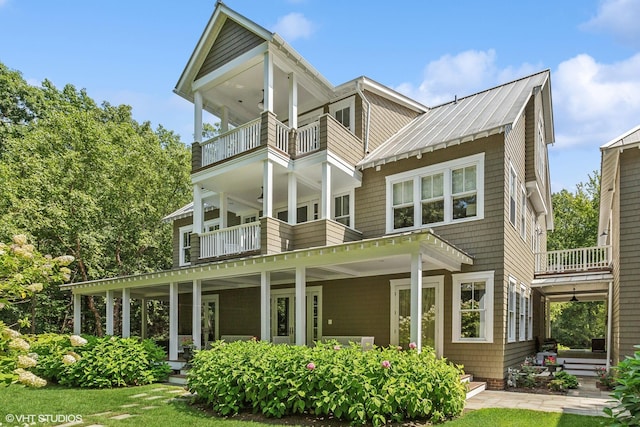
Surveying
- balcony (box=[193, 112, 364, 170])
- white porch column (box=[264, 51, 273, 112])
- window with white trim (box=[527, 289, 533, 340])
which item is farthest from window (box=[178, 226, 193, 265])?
window with white trim (box=[527, 289, 533, 340])

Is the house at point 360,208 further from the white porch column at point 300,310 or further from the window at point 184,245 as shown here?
the window at point 184,245

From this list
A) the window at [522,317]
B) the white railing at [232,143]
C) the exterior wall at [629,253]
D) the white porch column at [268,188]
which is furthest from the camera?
the white railing at [232,143]

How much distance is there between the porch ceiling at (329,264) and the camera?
355 inches

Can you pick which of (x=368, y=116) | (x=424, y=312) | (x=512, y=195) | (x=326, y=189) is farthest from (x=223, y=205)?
(x=512, y=195)

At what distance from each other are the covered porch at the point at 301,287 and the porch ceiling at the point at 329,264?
2 cm

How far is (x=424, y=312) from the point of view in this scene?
11578mm

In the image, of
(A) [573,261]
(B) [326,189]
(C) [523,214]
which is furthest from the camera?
(A) [573,261]

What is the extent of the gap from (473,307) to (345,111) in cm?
704

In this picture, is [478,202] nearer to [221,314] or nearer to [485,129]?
[485,129]

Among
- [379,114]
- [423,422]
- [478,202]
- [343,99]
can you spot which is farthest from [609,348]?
[343,99]

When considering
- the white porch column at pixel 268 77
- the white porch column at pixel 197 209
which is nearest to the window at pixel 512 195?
the white porch column at pixel 268 77

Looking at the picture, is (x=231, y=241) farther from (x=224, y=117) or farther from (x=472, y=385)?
(x=472, y=385)

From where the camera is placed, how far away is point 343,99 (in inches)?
561

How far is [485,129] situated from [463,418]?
6636 millimetres
